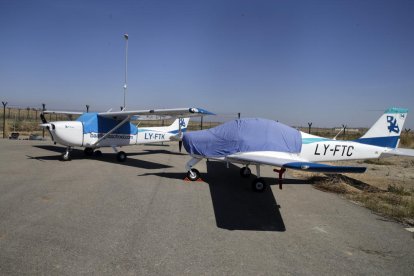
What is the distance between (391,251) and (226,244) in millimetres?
2773

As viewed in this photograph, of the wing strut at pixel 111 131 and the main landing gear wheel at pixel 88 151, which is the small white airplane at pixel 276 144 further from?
the main landing gear wheel at pixel 88 151

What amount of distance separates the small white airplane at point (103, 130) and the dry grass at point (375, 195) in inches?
243

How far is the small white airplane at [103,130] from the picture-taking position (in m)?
13.8

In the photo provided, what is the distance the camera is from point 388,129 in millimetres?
10289

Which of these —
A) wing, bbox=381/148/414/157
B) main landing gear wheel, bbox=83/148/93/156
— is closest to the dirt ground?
wing, bbox=381/148/414/157

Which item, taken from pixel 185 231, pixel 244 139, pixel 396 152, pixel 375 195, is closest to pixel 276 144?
pixel 244 139

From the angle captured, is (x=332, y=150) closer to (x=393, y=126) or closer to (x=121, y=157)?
(x=393, y=126)

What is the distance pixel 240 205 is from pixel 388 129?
21.0 feet

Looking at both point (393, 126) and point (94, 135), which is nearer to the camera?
point (393, 126)

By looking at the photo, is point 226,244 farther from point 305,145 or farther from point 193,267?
point 305,145

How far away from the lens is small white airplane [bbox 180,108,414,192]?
8.78 metres

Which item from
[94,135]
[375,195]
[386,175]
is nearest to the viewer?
[375,195]

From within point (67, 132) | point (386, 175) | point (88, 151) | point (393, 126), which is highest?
point (393, 126)

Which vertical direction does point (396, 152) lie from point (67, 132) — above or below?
above
